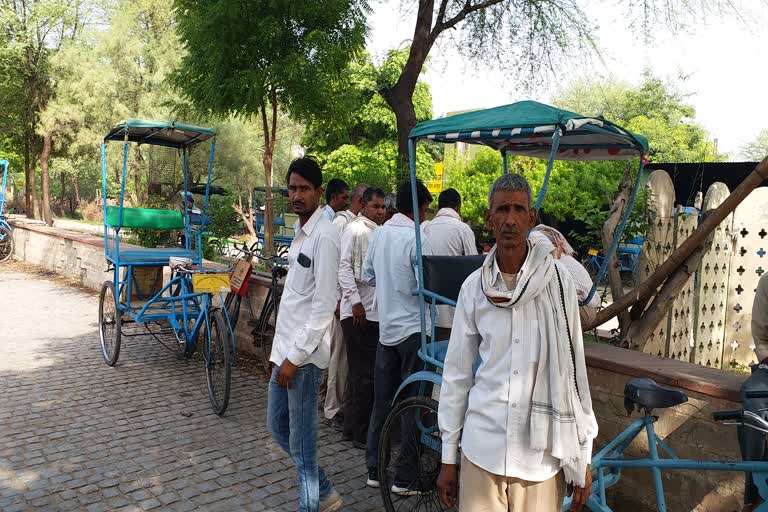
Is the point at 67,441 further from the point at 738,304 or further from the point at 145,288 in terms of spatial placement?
the point at 738,304

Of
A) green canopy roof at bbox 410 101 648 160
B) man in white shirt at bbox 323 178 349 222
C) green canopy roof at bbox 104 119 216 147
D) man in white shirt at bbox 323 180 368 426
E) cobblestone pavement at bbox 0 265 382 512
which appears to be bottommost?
cobblestone pavement at bbox 0 265 382 512

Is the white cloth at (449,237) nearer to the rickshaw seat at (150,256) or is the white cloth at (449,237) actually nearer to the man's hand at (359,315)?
the man's hand at (359,315)

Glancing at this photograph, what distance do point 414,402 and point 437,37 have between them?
747 centimetres

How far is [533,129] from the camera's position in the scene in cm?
325

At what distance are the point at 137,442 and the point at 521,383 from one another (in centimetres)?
385

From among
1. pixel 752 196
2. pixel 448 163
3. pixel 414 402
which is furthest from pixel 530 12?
pixel 448 163

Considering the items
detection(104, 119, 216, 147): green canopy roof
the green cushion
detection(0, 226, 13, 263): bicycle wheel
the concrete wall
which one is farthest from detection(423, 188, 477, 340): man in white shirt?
detection(0, 226, 13, 263): bicycle wheel

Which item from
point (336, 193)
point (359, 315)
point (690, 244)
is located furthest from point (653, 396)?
point (336, 193)

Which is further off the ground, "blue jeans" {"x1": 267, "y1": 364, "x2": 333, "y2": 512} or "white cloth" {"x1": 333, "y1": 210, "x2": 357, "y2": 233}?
"white cloth" {"x1": 333, "y1": 210, "x2": 357, "y2": 233}

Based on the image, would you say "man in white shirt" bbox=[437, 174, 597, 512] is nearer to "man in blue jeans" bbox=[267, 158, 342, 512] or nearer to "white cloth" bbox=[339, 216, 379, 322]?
"man in blue jeans" bbox=[267, 158, 342, 512]

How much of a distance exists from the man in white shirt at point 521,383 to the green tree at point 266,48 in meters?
6.63

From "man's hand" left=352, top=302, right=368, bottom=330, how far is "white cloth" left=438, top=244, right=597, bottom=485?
275cm

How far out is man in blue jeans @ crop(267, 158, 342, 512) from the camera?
3201 millimetres

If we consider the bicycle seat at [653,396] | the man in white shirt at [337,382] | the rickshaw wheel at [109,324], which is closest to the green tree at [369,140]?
the rickshaw wheel at [109,324]
